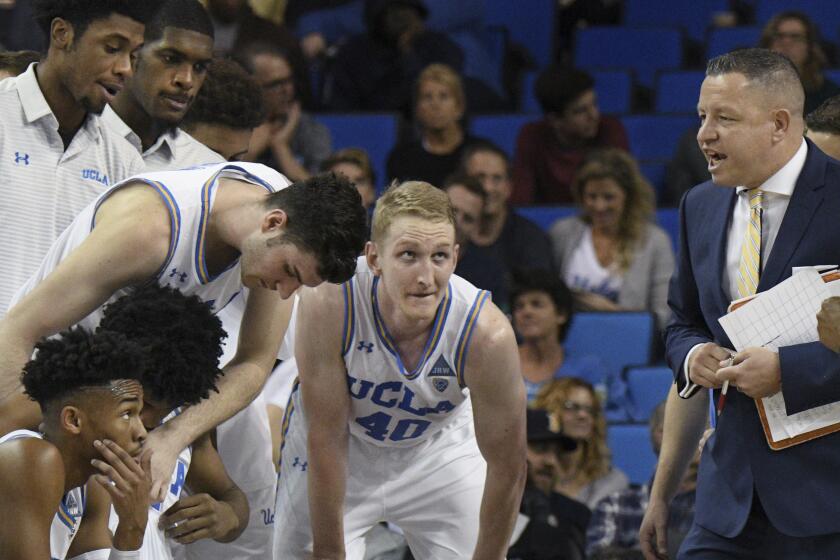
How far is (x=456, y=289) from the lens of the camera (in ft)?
14.2

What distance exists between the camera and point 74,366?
3424mm

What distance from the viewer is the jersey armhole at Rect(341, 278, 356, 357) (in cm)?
426

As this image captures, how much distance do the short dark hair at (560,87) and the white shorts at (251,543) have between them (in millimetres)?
3805

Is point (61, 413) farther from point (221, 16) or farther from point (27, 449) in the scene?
point (221, 16)

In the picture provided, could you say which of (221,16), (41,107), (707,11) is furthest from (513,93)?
(41,107)

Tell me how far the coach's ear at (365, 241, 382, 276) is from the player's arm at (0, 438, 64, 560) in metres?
1.27

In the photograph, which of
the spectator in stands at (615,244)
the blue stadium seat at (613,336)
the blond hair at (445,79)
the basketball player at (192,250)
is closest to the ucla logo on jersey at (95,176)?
the basketball player at (192,250)

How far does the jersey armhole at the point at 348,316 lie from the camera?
14.0ft

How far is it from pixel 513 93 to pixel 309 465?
5.79 meters

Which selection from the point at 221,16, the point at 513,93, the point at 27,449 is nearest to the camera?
the point at 27,449

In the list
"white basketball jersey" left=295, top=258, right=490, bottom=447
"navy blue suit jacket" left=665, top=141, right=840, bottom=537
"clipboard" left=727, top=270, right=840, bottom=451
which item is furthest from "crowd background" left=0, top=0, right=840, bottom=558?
"clipboard" left=727, top=270, right=840, bottom=451

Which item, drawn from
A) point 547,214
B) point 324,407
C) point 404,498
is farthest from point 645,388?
point 324,407

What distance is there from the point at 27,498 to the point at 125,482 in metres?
0.26

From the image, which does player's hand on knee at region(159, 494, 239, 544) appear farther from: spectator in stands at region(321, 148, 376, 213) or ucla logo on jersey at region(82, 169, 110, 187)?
spectator in stands at region(321, 148, 376, 213)
